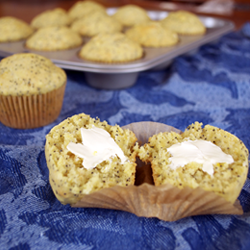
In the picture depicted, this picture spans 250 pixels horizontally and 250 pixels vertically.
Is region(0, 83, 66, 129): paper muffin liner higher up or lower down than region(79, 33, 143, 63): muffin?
lower down

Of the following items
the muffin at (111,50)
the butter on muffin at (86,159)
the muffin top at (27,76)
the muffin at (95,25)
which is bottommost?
the muffin at (95,25)

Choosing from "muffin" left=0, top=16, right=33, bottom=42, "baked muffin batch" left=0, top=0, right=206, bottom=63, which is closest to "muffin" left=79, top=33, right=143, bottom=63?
"baked muffin batch" left=0, top=0, right=206, bottom=63

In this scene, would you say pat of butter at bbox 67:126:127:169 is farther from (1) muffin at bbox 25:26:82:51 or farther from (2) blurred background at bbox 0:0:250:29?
(2) blurred background at bbox 0:0:250:29

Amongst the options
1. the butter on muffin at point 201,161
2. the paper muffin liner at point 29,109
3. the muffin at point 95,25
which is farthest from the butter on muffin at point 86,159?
the muffin at point 95,25

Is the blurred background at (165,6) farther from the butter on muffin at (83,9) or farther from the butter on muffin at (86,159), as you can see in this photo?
the butter on muffin at (86,159)

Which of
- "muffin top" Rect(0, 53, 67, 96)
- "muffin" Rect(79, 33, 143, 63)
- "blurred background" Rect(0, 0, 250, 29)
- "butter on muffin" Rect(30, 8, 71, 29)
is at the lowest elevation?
"blurred background" Rect(0, 0, 250, 29)

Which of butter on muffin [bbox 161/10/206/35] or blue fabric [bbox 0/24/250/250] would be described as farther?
butter on muffin [bbox 161/10/206/35]

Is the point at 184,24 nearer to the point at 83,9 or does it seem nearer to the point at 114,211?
the point at 83,9
